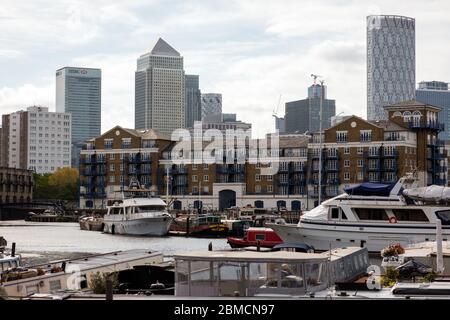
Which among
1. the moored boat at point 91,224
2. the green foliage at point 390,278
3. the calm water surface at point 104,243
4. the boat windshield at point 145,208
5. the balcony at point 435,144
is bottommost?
the calm water surface at point 104,243

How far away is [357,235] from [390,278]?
34.7 m

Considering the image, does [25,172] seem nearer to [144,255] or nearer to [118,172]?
[118,172]

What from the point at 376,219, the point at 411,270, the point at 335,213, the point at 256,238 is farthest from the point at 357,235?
the point at 411,270

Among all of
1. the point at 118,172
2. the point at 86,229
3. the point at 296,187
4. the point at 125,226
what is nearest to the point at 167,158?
the point at 118,172

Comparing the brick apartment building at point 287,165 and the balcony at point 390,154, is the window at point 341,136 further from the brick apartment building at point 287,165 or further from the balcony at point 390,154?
the balcony at point 390,154

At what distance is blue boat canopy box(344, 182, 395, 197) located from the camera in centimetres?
6164

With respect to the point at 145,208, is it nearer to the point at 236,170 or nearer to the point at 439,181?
the point at 236,170

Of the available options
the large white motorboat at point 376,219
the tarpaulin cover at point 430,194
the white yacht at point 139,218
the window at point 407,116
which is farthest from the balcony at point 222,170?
the tarpaulin cover at point 430,194

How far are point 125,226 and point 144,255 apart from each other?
62.7m

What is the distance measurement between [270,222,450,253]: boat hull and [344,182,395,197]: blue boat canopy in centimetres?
266

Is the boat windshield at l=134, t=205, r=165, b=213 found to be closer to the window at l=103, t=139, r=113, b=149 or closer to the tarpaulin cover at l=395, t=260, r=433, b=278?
the window at l=103, t=139, r=113, b=149

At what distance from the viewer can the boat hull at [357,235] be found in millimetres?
59312

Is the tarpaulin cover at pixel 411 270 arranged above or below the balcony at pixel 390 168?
below
